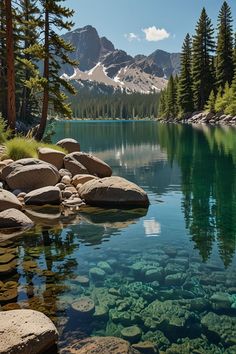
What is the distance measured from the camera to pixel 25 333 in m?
5.13

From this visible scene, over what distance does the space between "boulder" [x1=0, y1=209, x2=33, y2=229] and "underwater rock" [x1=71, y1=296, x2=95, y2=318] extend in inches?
195

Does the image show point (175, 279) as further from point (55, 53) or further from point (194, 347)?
point (55, 53)

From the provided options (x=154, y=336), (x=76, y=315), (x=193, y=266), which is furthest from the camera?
(x=193, y=266)

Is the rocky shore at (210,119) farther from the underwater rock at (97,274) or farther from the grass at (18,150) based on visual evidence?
the underwater rock at (97,274)

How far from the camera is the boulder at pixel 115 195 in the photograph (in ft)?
46.0

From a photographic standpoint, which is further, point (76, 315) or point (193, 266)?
point (193, 266)

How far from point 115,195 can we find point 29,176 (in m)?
3.52

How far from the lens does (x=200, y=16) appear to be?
76688 mm

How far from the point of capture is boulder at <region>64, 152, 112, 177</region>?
703 inches

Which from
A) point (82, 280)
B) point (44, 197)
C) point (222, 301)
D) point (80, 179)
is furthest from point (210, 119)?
point (222, 301)

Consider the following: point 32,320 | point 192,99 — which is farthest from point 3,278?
point 192,99

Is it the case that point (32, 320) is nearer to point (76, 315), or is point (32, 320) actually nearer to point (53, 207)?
point (76, 315)

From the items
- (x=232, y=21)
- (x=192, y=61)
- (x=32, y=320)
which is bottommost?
(x=32, y=320)

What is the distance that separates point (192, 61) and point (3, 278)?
260 ft
